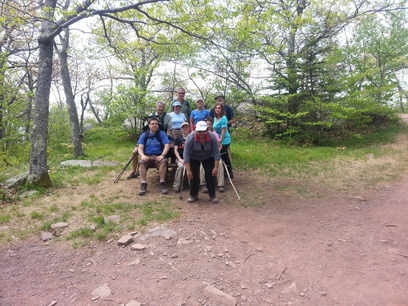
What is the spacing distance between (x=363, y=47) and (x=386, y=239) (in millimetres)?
12610

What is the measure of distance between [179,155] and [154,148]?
2.24 feet

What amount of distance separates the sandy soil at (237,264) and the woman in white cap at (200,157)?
732 mm

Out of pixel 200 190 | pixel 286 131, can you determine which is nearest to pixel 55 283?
pixel 200 190

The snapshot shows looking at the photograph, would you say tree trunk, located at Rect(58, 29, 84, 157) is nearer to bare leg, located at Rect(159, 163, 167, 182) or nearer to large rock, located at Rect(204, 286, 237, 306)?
bare leg, located at Rect(159, 163, 167, 182)

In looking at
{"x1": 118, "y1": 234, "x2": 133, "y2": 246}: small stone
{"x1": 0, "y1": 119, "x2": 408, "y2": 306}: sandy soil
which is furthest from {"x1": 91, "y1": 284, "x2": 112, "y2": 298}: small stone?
{"x1": 118, "y1": 234, "x2": 133, "y2": 246}: small stone

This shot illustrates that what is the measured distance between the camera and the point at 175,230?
3.91m

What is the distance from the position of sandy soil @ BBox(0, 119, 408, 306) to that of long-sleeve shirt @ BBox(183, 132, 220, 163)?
120cm

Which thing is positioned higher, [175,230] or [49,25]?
[49,25]

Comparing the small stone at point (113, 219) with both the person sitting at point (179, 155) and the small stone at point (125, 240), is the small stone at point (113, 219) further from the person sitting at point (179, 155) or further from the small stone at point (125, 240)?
the person sitting at point (179, 155)

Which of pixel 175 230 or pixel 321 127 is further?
pixel 321 127

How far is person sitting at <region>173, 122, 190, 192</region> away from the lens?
5889 millimetres

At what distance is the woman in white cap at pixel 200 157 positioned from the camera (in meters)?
4.98

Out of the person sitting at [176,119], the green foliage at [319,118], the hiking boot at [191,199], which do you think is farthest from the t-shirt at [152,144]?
the green foliage at [319,118]

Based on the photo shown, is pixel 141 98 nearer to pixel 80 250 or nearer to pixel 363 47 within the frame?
pixel 80 250
